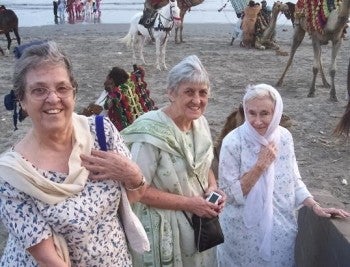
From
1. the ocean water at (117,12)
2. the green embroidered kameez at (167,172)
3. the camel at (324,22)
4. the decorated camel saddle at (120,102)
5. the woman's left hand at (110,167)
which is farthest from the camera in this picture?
the ocean water at (117,12)

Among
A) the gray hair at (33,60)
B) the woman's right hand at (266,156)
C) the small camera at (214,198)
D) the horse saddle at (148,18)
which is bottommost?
the horse saddle at (148,18)

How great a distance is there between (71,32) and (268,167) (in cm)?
1908

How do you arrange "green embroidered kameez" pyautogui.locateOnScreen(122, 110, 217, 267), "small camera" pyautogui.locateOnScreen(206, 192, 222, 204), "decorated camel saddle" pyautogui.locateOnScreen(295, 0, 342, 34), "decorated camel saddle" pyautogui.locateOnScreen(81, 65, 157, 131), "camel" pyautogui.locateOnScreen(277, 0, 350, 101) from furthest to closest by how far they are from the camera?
"decorated camel saddle" pyautogui.locateOnScreen(295, 0, 342, 34), "camel" pyautogui.locateOnScreen(277, 0, 350, 101), "decorated camel saddle" pyautogui.locateOnScreen(81, 65, 157, 131), "small camera" pyautogui.locateOnScreen(206, 192, 222, 204), "green embroidered kameez" pyautogui.locateOnScreen(122, 110, 217, 267)

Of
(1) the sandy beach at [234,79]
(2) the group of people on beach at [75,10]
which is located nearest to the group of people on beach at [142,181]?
(1) the sandy beach at [234,79]

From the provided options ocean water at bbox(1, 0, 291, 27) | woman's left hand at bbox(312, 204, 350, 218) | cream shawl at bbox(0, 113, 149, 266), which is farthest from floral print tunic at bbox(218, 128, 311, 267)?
ocean water at bbox(1, 0, 291, 27)

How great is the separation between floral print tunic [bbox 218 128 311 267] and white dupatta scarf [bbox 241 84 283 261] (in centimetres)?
3

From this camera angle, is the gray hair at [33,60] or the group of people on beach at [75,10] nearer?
the gray hair at [33,60]

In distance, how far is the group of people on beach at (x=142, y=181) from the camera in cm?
189

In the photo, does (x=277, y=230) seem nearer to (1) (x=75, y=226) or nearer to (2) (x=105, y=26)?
(1) (x=75, y=226)

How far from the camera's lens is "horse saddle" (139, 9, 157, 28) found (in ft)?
42.4

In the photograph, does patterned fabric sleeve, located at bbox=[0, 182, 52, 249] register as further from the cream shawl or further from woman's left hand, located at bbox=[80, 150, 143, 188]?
woman's left hand, located at bbox=[80, 150, 143, 188]

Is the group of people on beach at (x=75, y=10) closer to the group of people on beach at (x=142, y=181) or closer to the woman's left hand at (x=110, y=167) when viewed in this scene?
the group of people on beach at (x=142, y=181)

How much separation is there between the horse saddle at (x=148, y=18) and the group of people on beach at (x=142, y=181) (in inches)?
405

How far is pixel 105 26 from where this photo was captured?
2344 cm
